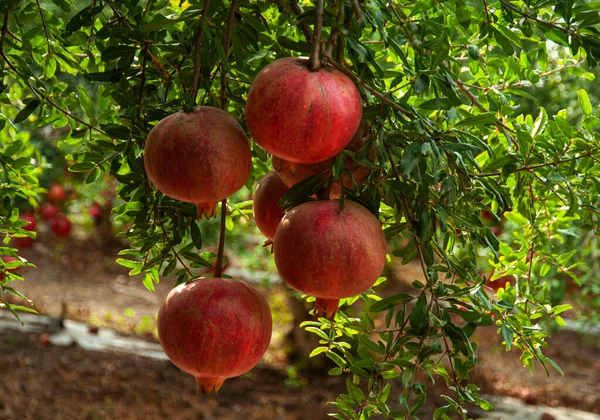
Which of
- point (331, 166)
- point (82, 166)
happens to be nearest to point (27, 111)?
point (82, 166)

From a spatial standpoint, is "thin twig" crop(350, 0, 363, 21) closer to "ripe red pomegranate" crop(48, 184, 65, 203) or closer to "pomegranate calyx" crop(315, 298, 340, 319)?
"pomegranate calyx" crop(315, 298, 340, 319)

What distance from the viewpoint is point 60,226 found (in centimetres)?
589

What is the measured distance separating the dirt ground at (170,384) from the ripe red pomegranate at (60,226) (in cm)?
81

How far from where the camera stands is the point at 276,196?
2.84 feet

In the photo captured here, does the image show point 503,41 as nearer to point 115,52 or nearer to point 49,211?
point 115,52

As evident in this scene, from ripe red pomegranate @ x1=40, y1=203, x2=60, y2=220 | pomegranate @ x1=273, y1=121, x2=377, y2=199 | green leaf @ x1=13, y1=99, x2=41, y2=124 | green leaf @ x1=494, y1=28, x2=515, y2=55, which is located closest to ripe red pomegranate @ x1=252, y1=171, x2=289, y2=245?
pomegranate @ x1=273, y1=121, x2=377, y2=199

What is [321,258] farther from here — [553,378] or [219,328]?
[553,378]

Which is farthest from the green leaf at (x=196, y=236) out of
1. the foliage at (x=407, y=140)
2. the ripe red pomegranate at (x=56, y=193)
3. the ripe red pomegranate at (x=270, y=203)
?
the ripe red pomegranate at (x=56, y=193)

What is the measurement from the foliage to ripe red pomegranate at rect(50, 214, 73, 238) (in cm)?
467

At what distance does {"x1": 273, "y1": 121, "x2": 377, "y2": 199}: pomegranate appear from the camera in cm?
78

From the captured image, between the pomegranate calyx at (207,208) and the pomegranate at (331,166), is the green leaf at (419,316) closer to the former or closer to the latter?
the pomegranate at (331,166)

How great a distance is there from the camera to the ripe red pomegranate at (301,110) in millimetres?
650

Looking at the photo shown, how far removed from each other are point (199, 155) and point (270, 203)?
6.7 inches

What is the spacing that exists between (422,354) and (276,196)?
10.1 inches
